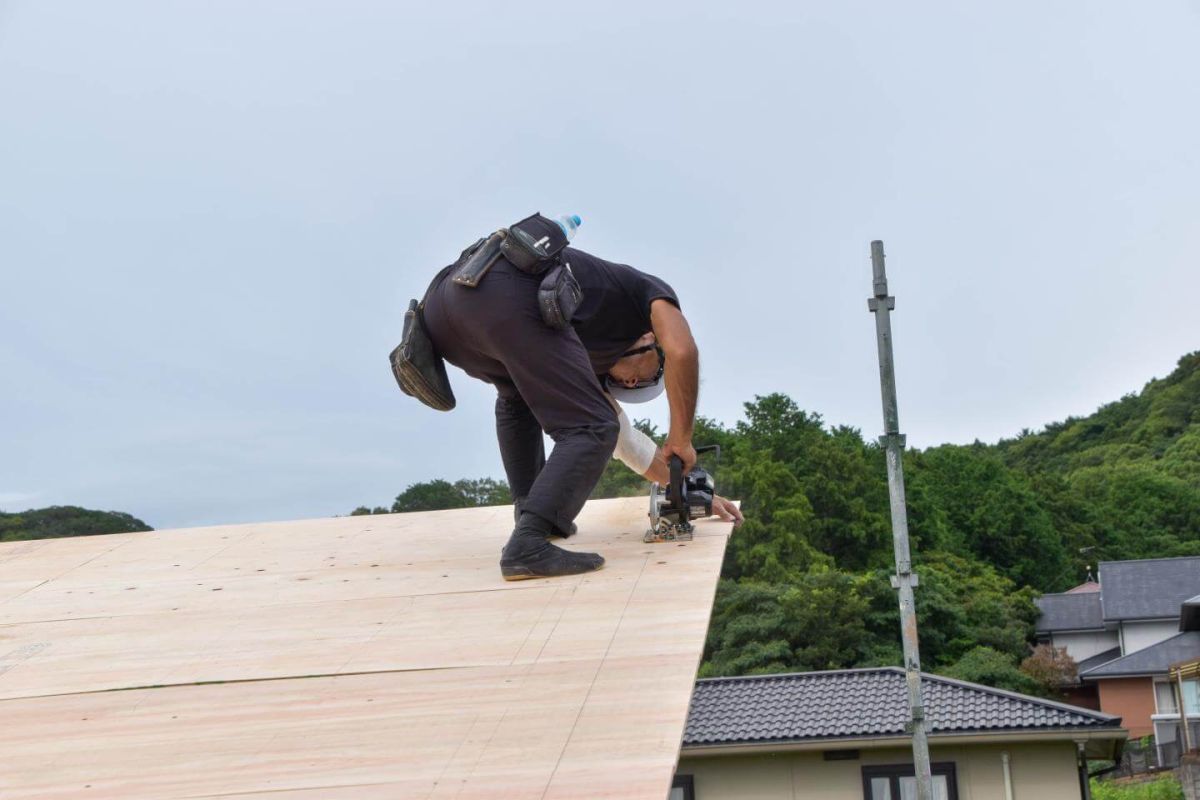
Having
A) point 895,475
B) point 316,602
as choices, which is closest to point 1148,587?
point 895,475

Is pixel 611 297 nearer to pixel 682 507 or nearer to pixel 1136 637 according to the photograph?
pixel 682 507

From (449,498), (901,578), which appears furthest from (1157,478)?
(901,578)

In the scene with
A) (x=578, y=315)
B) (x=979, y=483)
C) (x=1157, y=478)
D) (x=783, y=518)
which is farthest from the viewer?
(x=1157, y=478)

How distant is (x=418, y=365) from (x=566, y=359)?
52cm

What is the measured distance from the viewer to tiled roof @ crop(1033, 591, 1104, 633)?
3547 centimetres

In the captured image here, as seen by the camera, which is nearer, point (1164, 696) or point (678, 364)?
point (678, 364)

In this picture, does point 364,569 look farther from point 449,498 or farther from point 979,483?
point 979,483

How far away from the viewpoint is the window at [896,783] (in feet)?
41.5

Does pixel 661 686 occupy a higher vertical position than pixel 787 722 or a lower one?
higher

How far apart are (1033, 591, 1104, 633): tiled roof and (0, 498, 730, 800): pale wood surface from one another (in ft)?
113

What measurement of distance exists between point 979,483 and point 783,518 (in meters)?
12.7

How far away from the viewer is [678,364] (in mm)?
3725

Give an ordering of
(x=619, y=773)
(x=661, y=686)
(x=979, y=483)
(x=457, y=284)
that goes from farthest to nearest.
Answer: (x=979, y=483) → (x=457, y=284) → (x=661, y=686) → (x=619, y=773)

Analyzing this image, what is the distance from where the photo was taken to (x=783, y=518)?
34.4 metres
